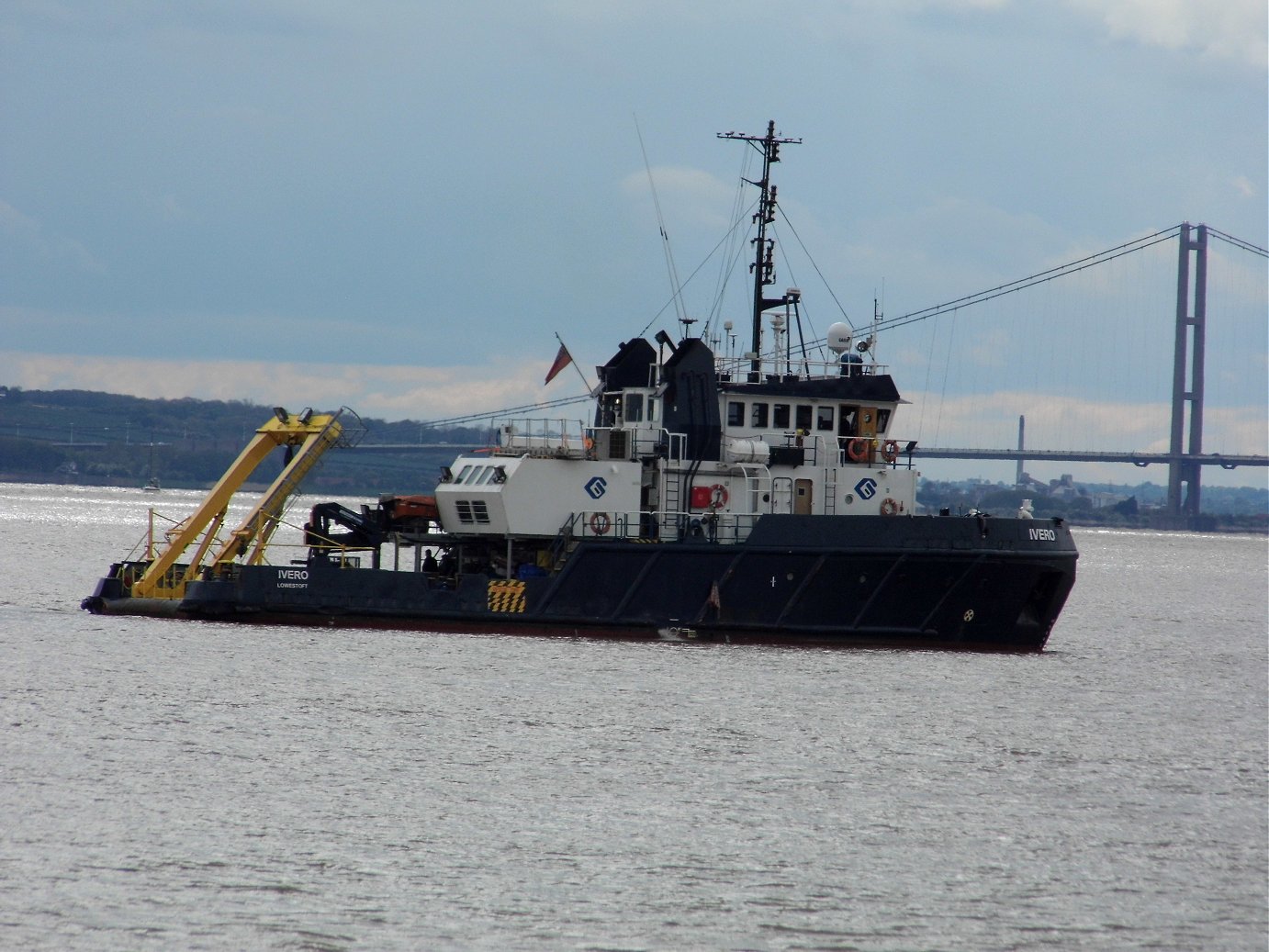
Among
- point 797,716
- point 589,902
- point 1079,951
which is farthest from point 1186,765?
point 589,902

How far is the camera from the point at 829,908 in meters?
14.9

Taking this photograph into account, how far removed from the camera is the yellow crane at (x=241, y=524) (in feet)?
105

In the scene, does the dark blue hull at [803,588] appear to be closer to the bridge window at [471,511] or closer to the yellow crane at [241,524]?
the bridge window at [471,511]

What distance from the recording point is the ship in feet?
95.3

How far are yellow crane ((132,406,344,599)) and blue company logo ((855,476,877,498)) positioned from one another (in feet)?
34.5

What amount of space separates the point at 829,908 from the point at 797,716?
31.8 feet

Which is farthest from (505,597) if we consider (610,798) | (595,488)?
(610,798)

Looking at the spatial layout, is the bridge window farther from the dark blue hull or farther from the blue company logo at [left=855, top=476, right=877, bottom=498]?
the blue company logo at [left=855, top=476, right=877, bottom=498]

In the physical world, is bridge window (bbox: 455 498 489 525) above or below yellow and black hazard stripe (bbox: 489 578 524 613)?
above

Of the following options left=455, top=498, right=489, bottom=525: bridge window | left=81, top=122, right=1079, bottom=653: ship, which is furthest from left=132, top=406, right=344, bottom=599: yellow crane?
left=455, top=498, right=489, bottom=525: bridge window

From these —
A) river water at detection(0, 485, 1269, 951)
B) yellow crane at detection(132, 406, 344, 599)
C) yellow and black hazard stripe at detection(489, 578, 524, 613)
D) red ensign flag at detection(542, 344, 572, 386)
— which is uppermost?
red ensign flag at detection(542, 344, 572, 386)

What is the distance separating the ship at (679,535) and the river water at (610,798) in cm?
88

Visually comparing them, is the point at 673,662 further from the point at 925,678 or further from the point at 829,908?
the point at 829,908

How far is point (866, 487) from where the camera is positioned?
31469mm
